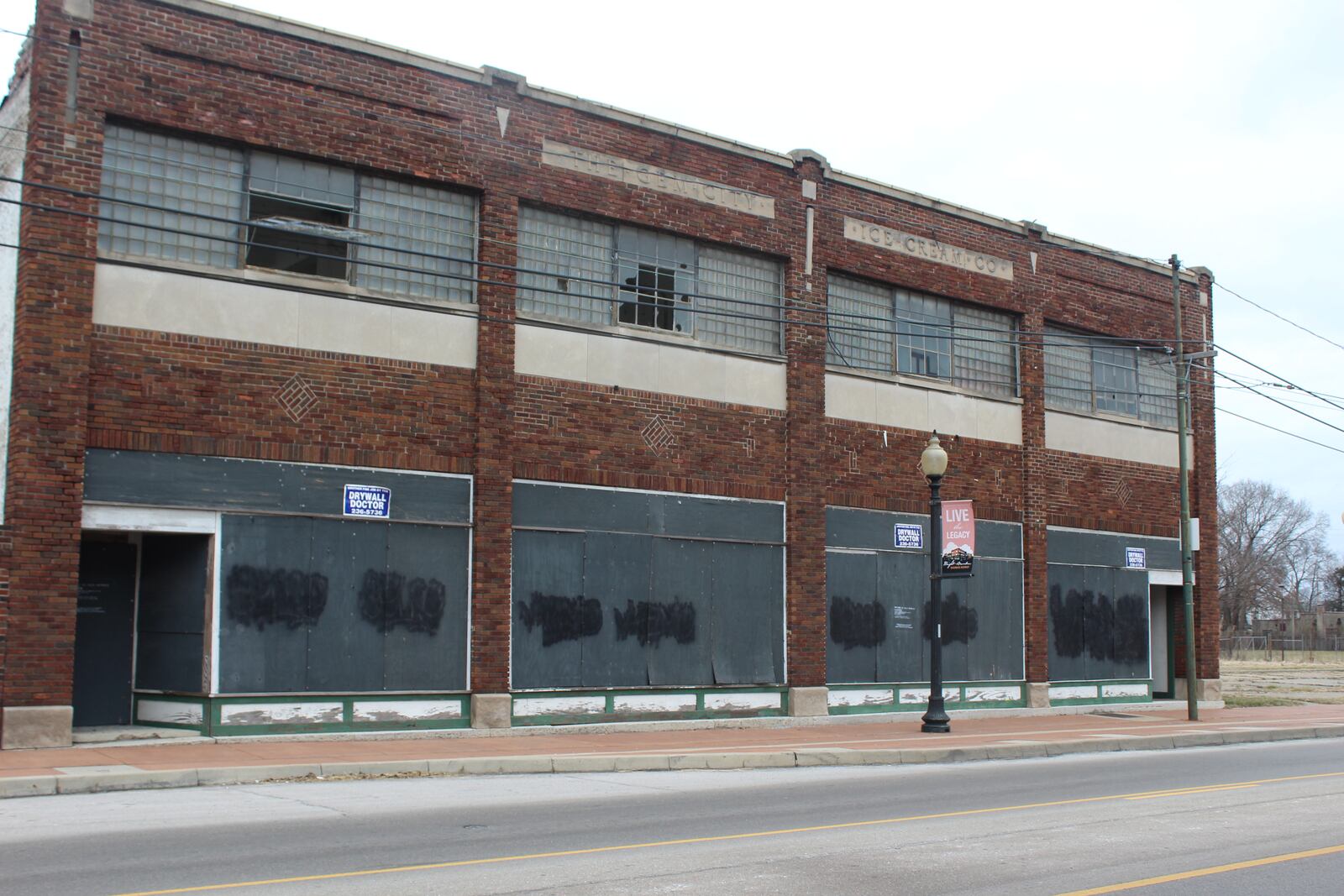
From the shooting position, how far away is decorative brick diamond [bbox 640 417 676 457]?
824 inches

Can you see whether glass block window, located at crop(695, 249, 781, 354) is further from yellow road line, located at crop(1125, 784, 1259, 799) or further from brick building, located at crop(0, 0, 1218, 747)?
yellow road line, located at crop(1125, 784, 1259, 799)

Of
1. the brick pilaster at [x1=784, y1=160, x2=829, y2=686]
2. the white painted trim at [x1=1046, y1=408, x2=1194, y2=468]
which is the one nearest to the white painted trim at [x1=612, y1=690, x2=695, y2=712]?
the brick pilaster at [x1=784, y1=160, x2=829, y2=686]

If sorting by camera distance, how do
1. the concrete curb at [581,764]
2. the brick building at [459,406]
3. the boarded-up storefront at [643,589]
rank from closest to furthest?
the concrete curb at [581,764] < the brick building at [459,406] < the boarded-up storefront at [643,589]

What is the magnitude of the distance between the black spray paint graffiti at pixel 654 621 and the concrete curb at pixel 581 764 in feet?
12.2

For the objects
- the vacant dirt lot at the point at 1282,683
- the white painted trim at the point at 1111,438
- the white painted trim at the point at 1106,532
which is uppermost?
the white painted trim at the point at 1111,438

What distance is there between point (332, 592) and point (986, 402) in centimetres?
1361

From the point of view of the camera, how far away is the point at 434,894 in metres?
8.21

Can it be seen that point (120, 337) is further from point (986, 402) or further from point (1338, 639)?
point (1338, 639)

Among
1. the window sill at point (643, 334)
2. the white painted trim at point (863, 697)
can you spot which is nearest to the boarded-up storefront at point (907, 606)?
the white painted trim at point (863, 697)

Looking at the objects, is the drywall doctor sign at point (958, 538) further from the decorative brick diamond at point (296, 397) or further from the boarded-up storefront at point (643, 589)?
the decorative brick diamond at point (296, 397)

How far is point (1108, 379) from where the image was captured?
A: 28594mm

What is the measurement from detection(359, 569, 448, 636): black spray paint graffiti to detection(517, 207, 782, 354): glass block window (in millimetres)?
4456

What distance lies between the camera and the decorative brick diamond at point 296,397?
17.6m

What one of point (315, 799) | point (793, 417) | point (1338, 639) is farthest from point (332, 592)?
point (1338, 639)
